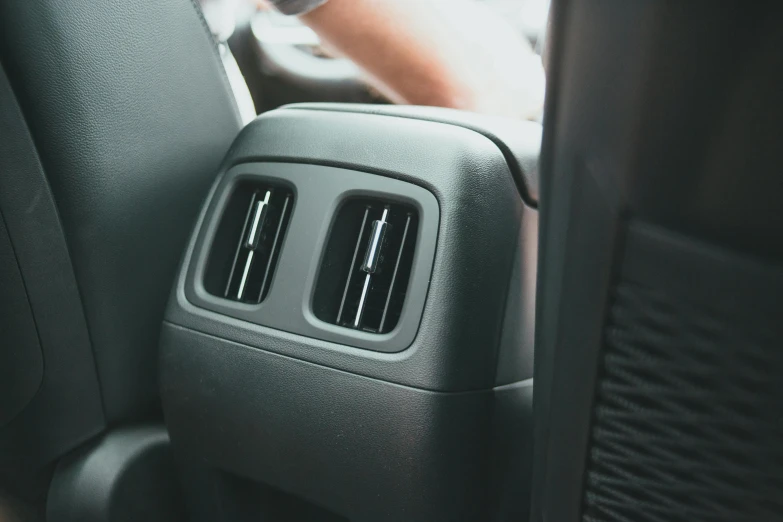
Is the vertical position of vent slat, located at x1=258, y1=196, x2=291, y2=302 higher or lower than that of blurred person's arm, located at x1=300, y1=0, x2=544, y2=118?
lower

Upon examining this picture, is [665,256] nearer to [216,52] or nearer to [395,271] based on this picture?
[395,271]

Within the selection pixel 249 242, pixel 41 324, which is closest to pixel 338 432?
pixel 249 242

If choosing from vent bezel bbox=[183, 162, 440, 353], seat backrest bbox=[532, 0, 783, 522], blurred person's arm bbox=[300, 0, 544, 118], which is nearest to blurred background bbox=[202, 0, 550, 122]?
blurred person's arm bbox=[300, 0, 544, 118]

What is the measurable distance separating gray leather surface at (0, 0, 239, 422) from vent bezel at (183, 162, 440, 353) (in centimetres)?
9

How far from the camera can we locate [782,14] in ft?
0.89

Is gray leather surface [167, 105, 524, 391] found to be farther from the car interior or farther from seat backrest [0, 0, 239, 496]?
seat backrest [0, 0, 239, 496]

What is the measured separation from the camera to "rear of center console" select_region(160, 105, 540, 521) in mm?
690

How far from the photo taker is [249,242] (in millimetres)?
803

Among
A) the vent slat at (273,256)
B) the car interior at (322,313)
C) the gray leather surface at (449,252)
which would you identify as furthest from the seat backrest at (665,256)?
the vent slat at (273,256)

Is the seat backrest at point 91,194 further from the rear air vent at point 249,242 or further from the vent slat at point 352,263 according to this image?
the vent slat at point 352,263

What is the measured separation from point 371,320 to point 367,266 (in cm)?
6

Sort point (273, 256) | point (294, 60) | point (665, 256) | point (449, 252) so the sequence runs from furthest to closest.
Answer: point (294, 60)
point (273, 256)
point (449, 252)
point (665, 256)

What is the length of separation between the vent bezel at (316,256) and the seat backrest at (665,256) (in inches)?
10.0

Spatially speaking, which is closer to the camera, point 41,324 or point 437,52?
point 41,324
